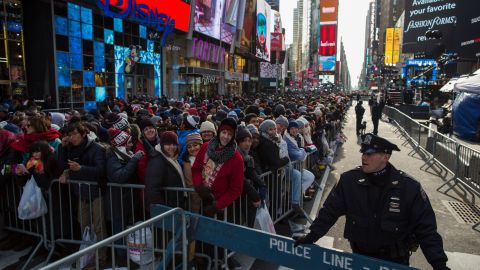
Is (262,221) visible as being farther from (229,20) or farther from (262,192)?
(229,20)

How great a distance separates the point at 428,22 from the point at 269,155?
1501 inches

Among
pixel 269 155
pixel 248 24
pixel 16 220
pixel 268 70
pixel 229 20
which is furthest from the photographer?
pixel 268 70

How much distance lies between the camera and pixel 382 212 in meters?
3.00

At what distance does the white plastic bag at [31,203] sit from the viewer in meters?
4.90

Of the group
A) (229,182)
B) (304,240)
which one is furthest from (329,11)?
(304,240)

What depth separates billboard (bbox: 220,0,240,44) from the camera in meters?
46.9

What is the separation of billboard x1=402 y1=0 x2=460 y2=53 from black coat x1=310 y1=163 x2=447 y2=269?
3322cm

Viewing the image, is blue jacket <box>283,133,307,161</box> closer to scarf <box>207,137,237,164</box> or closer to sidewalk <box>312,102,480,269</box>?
sidewalk <box>312,102,480,269</box>

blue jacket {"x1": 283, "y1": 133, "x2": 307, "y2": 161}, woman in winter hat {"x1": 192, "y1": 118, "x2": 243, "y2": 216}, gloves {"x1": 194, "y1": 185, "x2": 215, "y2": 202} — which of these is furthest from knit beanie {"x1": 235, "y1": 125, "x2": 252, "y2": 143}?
blue jacket {"x1": 283, "y1": 133, "x2": 307, "y2": 161}

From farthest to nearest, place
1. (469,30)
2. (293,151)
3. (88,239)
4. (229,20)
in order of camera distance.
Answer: (229,20) < (469,30) < (293,151) < (88,239)

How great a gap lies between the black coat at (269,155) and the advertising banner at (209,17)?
33.9m

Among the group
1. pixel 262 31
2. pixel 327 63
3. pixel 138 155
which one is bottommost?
pixel 138 155

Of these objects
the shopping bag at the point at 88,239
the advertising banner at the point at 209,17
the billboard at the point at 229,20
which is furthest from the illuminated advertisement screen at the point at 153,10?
the shopping bag at the point at 88,239

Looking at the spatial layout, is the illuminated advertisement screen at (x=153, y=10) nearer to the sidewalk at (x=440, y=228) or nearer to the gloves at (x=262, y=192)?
the sidewalk at (x=440, y=228)
